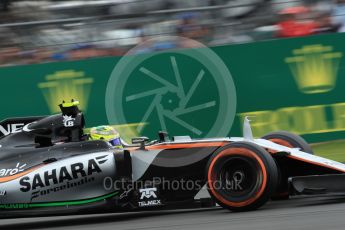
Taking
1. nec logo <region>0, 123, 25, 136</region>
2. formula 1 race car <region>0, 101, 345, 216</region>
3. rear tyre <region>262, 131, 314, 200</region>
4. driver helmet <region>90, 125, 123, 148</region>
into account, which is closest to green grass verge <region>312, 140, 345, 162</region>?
rear tyre <region>262, 131, 314, 200</region>

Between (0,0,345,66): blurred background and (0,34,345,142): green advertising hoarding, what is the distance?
11.1 inches

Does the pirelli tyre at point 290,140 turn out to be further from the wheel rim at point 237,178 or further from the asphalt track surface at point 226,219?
the wheel rim at point 237,178

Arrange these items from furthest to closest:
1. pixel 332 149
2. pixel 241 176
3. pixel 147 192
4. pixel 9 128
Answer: pixel 332 149, pixel 9 128, pixel 147 192, pixel 241 176

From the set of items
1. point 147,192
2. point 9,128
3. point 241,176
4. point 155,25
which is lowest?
point 147,192

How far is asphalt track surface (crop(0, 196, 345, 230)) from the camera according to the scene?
571cm

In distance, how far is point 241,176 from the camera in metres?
6.58

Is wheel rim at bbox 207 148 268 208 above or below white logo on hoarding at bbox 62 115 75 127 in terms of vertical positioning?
below

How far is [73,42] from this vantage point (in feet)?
36.1

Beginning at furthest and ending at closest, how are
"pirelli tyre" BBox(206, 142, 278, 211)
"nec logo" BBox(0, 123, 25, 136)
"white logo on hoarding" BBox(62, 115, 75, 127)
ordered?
1. "nec logo" BBox(0, 123, 25, 136)
2. "white logo on hoarding" BBox(62, 115, 75, 127)
3. "pirelli tyre" BBox(206, 142, 278, 211)

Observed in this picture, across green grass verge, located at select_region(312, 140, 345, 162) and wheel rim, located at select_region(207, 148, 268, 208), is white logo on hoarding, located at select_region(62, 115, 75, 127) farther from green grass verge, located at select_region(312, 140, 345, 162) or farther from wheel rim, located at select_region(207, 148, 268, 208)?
green grass verge, located at select_region(312, 140, 345, 162)

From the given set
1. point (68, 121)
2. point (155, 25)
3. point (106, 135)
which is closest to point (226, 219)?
point (106, 135)

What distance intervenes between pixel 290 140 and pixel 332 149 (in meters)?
3.19

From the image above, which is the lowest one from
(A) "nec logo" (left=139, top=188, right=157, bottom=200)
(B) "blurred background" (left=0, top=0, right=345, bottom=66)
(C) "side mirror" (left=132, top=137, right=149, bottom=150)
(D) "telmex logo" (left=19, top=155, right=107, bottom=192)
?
(A) "nec logo" (left=139, top=188, right=157, bottom=200)

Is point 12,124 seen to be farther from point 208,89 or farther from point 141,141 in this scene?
point 208,89
